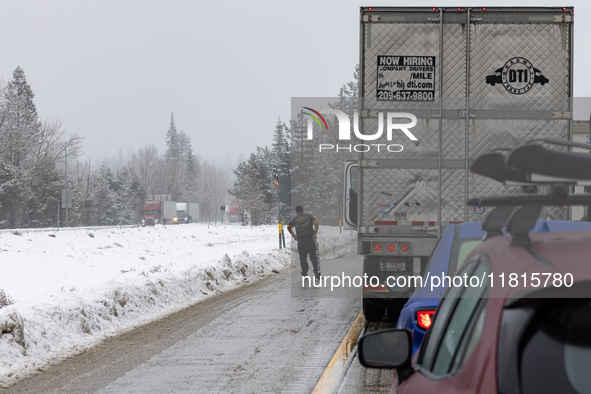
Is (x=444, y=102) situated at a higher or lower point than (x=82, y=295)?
higher

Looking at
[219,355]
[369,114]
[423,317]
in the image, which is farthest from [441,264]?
[369,114]

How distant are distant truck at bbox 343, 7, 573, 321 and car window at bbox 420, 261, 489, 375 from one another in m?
6.49

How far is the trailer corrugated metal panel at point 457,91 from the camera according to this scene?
885 cm

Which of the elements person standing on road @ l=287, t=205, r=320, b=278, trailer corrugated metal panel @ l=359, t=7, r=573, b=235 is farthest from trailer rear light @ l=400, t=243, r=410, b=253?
person standing on road @ l=287, t=205, r=320, b=278

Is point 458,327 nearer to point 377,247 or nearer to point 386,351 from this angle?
point 386,351

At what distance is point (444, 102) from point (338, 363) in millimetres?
4092

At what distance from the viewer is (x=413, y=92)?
350 inches

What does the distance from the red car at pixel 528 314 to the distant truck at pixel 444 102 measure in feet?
23.1

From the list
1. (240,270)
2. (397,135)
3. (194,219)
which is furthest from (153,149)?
(397,135)

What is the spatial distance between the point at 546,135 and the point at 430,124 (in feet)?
5.17

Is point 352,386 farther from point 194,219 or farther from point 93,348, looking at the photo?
point 194,219

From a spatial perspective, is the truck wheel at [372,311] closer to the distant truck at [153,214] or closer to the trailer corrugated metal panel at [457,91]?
the trailer corrugated metal panel at [457,91]

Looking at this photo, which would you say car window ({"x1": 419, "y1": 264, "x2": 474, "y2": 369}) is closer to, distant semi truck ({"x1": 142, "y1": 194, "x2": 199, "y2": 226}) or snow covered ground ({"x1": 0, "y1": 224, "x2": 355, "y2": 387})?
snow covered ground ({"x1": 0, "y1": 224, "x2": 355, "y2": 387})

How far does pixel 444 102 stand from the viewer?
895 centimetres
